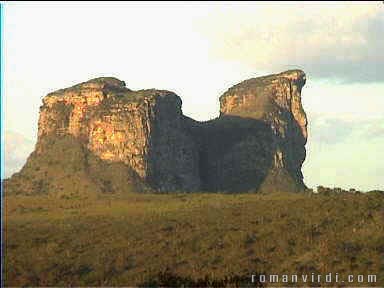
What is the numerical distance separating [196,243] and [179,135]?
238 ft

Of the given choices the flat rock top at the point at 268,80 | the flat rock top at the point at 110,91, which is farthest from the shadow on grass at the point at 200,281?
the flat rock top at the point at 268,80

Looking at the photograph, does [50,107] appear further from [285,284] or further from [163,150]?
[285,284]

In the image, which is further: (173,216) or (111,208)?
(111,208)

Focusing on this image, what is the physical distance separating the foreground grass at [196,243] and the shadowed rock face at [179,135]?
150ft

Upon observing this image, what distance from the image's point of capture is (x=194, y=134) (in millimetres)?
147000

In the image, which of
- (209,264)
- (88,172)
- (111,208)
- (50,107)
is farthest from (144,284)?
(50,107)

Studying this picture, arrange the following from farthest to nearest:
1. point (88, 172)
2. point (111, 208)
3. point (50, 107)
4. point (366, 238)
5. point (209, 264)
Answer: point (50, 107)
point (88, 172)
point (111, 208)
point (366, 238)
point (209, 264)

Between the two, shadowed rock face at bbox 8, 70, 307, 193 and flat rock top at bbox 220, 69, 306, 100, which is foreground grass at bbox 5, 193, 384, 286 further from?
flat rock top at bbox 220, 69, 306, 100

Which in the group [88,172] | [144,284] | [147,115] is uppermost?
[147,115]

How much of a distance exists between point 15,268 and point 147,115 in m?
72.4

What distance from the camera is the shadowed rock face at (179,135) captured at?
438 feet

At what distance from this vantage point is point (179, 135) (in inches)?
5477

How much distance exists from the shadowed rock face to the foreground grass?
4559cm

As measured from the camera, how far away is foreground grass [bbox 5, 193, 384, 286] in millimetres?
59438
